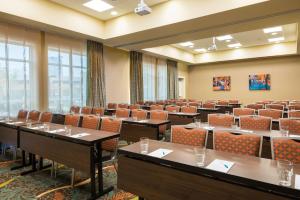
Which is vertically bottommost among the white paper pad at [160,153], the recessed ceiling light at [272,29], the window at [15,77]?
the white paper pad at [160,153]

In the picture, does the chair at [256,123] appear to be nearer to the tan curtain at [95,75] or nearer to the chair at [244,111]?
the chair at [244,111]

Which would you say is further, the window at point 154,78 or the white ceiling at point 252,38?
the window at point 154,78

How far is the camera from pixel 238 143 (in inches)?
93.1

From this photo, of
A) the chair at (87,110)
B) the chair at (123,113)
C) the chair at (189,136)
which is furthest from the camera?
the chair at (87,110)

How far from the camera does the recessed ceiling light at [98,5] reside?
5977 millimetres

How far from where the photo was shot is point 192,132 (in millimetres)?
2688

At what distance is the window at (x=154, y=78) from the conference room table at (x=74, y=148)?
7.89m

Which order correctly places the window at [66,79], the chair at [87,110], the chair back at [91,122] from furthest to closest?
the window at [66,79] < the chair at [87,110] < the chair back at [91,122]

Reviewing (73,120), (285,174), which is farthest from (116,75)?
(285,174)

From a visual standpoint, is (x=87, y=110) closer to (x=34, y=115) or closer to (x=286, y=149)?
(x=34, y=115)

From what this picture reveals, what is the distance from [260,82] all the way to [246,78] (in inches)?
32.6

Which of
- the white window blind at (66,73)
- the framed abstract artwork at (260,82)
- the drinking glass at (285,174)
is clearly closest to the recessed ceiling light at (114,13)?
the white window blind at (66,73)

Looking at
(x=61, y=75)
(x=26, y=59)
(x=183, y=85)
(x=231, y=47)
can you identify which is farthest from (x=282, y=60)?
(x=26, y=59)

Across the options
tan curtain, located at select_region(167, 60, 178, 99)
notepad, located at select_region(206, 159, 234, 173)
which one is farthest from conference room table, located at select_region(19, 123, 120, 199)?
tan curtain, located at select_region(167, 60, 178, 99)
